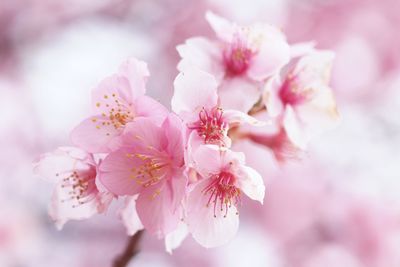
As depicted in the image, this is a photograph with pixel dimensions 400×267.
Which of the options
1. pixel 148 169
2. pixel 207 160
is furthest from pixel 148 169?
pixel 207 160

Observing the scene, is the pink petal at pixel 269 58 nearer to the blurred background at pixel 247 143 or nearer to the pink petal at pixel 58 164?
the pink petal at pixel 58 164

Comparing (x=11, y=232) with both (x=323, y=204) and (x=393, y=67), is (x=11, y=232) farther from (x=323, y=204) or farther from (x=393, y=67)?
(x=393, y=67)

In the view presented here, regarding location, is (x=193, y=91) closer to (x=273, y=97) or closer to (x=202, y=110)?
(x=202, y=110)

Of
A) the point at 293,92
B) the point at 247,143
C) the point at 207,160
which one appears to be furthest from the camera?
the point at 247,143

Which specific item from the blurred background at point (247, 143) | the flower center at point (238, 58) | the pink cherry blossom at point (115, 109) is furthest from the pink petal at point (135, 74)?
the blurred background at point (247, 143)

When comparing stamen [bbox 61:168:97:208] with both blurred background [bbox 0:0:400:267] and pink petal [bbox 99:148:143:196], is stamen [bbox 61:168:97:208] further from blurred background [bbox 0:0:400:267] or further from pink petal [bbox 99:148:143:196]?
blurred background [bbox 0:0:400:267]

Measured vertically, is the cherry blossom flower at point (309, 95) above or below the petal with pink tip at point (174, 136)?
above
